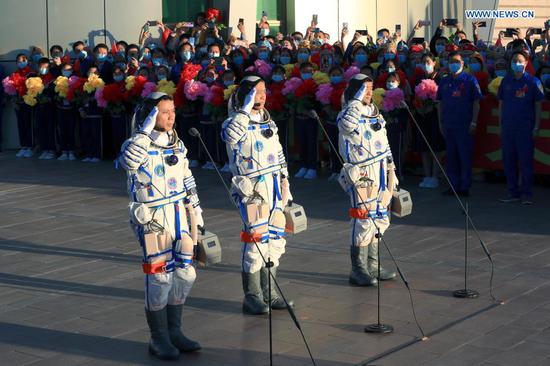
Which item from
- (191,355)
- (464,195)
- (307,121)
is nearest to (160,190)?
(191,355)

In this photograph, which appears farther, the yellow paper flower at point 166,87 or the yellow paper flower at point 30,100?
the yellow paper flower at point 30,100

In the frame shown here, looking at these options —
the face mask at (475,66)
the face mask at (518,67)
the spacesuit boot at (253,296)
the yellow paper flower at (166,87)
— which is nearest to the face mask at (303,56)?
the yellow paper flower at (166,87)

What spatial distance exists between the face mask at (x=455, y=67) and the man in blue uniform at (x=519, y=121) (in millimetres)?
741

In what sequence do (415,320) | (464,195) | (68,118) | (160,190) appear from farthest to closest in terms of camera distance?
(68,118) → (464,195) → (415,320) → (160,190)

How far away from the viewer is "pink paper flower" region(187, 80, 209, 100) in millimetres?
19641

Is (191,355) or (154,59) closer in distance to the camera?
(191,355)

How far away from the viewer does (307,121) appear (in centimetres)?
1900

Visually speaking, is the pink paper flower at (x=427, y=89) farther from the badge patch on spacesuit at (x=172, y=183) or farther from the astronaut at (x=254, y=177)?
the badge patch on spacesuit at (x=172, y=183)

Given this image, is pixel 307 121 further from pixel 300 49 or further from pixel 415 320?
pixel 415 320

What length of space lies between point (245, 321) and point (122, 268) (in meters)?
2.75

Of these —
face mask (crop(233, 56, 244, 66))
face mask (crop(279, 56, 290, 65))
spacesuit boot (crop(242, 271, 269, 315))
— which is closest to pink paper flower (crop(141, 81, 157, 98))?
face mask (crop(233, 56, 244, 66))

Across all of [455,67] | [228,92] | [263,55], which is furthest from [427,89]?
[263,55]

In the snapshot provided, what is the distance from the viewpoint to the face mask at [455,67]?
53.8ft

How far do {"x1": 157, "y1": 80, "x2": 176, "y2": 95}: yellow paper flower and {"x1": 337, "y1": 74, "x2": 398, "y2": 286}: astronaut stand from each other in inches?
367
